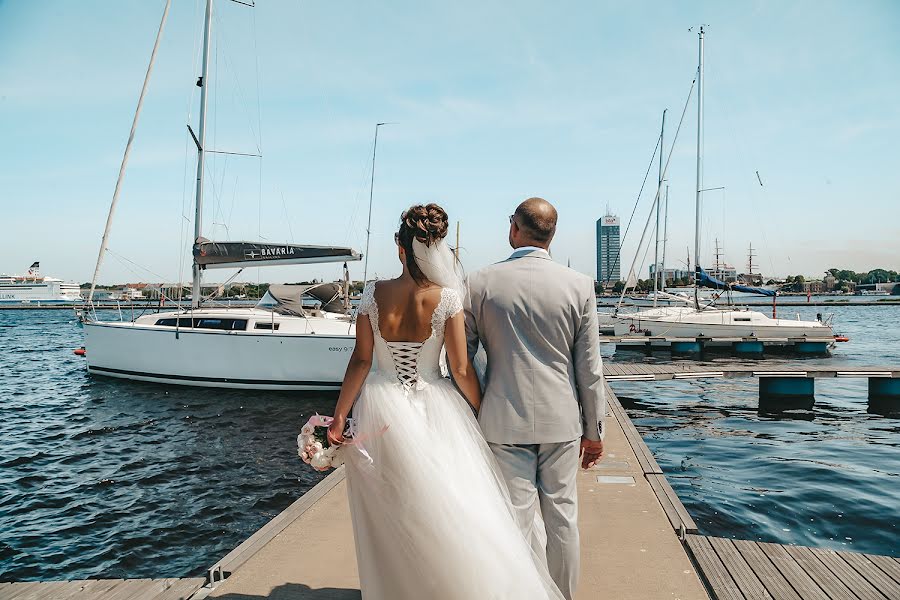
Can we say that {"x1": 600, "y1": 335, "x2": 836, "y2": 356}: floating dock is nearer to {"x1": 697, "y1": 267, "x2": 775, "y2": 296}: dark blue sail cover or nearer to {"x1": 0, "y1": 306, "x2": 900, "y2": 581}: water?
{"x1": 697, "y1": 267, "x2": 775, "y2": 296}: dark blue sail cover

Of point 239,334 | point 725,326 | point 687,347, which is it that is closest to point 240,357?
point 239,334

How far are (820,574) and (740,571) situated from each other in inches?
20.1

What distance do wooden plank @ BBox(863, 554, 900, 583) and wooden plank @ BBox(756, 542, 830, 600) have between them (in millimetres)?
549

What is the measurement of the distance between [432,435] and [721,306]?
3089cm

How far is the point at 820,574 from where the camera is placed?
3.86m

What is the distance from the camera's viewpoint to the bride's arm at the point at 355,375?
9.99 feet

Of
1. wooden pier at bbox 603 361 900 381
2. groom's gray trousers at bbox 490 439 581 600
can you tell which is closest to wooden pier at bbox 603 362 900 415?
wooden pier at bbox 603 361 900 381

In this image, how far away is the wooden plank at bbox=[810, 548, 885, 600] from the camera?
3.61 metres

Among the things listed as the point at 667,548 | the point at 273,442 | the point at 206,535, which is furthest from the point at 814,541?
the point at 273,442

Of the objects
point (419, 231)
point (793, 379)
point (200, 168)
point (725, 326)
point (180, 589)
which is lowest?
point (793, 379)

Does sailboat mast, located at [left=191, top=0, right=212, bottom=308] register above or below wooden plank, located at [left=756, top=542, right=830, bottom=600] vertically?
above

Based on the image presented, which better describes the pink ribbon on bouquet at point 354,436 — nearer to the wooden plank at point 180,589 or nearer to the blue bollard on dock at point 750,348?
the wooden plank at point 180,589

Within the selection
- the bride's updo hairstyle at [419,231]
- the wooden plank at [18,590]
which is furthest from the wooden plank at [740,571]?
the wooden plank at [18,590]

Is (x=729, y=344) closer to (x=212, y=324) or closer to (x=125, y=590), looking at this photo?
(x=212, y=324)
